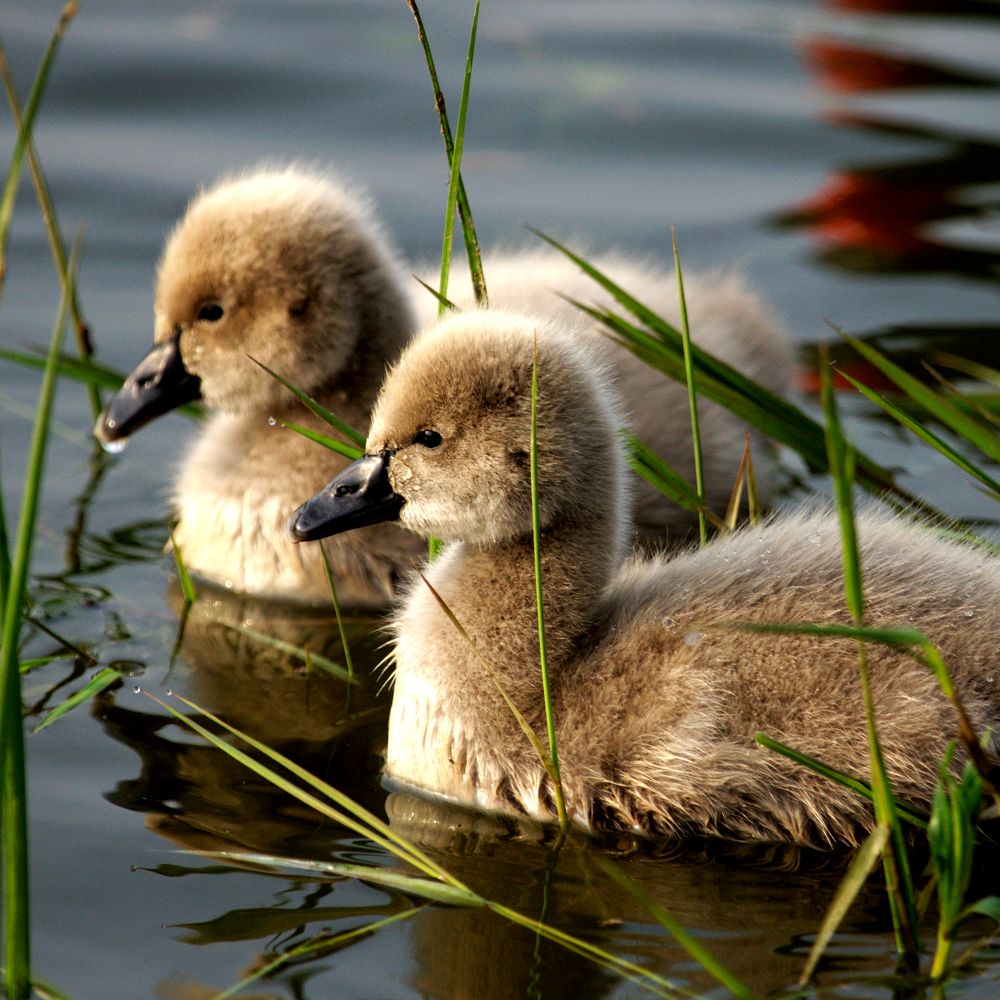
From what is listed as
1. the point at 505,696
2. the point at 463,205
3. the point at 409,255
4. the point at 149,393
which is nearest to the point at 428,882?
the point at 505,696

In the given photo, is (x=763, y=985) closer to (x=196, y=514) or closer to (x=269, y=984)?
(x=269, y=984)

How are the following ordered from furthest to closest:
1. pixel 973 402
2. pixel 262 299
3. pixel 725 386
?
pixel 262 299 → pixel 725 386 → pixel 973 402

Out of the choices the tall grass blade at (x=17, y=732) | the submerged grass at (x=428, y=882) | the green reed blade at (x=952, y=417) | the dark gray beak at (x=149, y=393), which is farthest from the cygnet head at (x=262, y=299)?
the tall grass blade at (x=17, y=732)

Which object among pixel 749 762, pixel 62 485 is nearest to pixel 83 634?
pixel 62 485

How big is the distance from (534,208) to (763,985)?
4.44 meters

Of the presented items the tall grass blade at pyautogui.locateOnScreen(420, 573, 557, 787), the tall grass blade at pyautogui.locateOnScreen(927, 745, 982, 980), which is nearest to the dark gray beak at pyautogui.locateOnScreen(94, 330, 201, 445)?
the tall grass blade at pyautogui.locateOnScreen(420, 573, 557, 787)

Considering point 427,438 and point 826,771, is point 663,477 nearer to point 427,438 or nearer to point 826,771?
point 427,438

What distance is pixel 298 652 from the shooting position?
14.8 ft

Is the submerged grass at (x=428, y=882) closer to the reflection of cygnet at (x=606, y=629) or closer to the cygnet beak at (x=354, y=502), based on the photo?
the reflection of cygnet at (x=606, y=629)

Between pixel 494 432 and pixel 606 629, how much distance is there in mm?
455

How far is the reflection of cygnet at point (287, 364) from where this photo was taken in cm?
467

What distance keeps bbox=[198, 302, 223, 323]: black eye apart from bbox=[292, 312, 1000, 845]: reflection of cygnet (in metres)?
1.08

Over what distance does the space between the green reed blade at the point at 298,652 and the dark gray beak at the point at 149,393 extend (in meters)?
0.59

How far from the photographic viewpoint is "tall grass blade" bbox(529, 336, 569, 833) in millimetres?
3311
